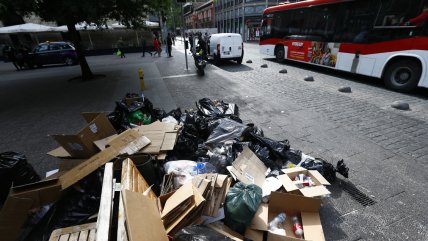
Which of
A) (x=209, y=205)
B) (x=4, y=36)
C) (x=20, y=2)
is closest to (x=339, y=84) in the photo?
(x=209, y=205)

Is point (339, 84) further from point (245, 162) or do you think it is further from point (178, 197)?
point (178, 197)

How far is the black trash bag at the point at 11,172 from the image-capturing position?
2814mm

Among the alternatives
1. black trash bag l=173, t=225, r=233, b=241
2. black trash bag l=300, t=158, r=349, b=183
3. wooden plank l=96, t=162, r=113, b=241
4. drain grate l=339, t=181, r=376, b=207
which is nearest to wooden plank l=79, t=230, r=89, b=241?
wooden plank l=96, t=162, r=113, b=241

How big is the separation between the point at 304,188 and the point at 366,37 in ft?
25.5

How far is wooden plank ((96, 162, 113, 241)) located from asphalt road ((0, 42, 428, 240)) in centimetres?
221

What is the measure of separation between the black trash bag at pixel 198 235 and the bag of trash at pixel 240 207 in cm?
35


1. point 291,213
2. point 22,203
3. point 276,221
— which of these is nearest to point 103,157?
point 22,203

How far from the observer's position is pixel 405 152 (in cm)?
386

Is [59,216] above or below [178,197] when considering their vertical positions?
below

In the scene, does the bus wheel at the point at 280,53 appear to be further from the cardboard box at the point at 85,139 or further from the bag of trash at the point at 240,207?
the bag of trash at the point at 240,207

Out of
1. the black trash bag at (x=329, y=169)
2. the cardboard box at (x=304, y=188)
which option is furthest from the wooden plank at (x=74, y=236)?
the black trash bag at (x=329, y=169)

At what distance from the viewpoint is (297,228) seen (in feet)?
7.90

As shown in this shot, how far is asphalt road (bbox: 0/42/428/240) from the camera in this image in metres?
2.72

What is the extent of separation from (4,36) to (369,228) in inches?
1312
